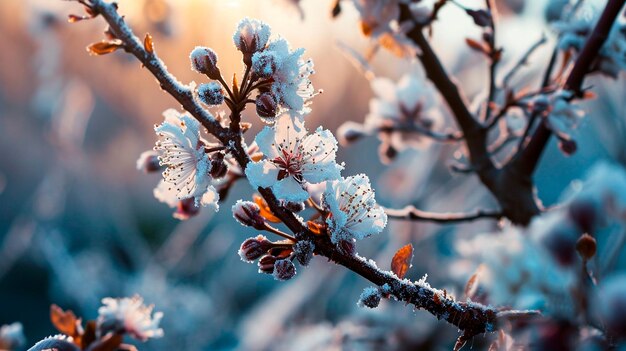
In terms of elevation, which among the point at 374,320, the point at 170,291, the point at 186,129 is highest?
the point at 186,129

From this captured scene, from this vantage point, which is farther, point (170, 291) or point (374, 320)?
point (170, 291)

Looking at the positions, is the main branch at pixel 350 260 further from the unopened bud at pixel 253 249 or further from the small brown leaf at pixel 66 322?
the small brown leaf at pixel 66 322

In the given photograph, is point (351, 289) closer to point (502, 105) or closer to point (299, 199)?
point (502, 105)

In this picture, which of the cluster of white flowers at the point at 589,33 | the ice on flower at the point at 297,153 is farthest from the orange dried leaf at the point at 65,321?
the cluster of white flowers at the point at 589,33

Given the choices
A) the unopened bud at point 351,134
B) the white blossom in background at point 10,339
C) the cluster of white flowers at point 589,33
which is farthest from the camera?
the unopened bud at point 351,134

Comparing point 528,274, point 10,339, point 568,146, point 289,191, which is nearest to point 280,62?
point 289,191

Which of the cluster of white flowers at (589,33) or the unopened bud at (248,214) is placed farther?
the cluster of white flowers at (589,33)

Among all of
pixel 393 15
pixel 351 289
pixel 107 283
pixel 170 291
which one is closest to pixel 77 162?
pixel 107 283
